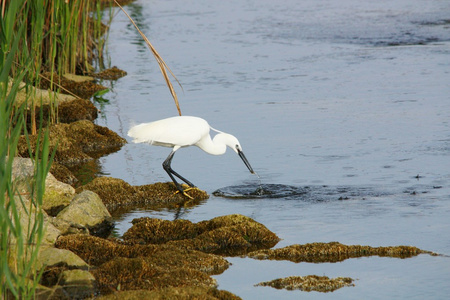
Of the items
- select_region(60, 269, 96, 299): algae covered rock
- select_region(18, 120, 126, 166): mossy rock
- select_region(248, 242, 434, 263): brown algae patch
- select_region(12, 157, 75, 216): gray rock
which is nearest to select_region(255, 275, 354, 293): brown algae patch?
select_region(248, 242, 434, 263): brown algae patch

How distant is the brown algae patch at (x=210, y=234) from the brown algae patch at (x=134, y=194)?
1159 millimetres

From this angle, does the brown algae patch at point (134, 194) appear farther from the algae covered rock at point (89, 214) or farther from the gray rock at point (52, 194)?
the algae covered rock at point (89, 214)

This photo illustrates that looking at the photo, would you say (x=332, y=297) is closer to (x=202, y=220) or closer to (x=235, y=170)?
(x=202, y=220)

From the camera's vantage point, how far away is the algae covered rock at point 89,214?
268 inches

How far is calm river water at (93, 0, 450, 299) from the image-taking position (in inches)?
245

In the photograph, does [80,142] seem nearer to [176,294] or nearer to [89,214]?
[89,214]

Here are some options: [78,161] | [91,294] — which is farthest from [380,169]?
[91,294]

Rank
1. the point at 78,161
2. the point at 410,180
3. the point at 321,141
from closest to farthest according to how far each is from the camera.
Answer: the point at 410,180 → the point at 78,161 → the point at 321,141

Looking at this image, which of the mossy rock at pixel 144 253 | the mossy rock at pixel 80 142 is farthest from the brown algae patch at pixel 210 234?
the mossy rock at pixel 80 142

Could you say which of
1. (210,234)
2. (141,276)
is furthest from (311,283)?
(210,234)

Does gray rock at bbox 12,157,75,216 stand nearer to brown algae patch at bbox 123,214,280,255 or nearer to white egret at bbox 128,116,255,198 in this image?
brown algae patch at bbox 123,214,280,255

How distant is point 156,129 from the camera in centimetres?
852

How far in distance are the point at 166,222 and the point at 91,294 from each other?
177cm

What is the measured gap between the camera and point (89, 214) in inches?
271
